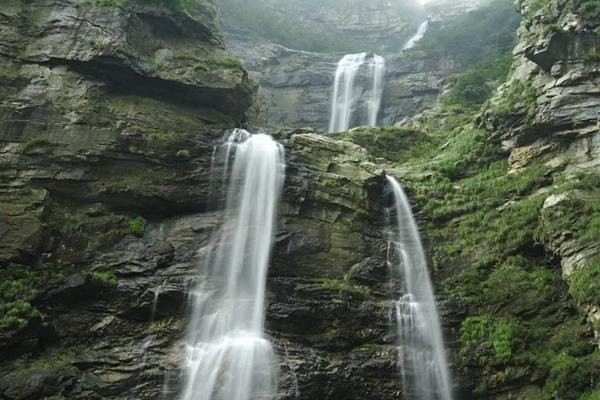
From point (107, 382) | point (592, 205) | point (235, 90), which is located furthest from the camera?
point (235, 90)

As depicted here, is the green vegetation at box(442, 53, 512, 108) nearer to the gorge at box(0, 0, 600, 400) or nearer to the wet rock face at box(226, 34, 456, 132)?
the wet rock face at box(226, 34, 456, 132)

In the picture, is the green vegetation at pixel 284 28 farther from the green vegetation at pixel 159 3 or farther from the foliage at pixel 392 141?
the foliage at pixel 392 141

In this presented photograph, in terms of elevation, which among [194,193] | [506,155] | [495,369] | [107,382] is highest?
[506,155]

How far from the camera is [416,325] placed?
48.8 ft

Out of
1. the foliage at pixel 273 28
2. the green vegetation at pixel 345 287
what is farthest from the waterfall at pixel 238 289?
the foliage at pixel 273 28

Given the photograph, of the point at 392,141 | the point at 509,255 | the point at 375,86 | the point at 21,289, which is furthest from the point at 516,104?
the point at 375,86

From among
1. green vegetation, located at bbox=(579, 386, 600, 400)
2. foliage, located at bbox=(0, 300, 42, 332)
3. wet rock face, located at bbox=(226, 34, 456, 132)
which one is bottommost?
green vegetation, located at bbox=(579, 386, 600, 400)

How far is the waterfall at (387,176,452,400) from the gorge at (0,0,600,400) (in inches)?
2.5

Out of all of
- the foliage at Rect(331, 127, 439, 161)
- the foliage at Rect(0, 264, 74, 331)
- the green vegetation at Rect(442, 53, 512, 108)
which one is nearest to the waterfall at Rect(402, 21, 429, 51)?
the green vegetation at Rect(442, 53, 512, 108)

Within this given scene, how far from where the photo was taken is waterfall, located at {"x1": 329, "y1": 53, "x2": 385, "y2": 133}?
116 feet

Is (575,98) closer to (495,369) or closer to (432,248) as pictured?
(432,248)

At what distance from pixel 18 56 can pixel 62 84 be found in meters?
1.72

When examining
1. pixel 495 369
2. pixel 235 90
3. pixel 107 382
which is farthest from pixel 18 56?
pixel 495 369

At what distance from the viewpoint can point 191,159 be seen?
18172 mm
